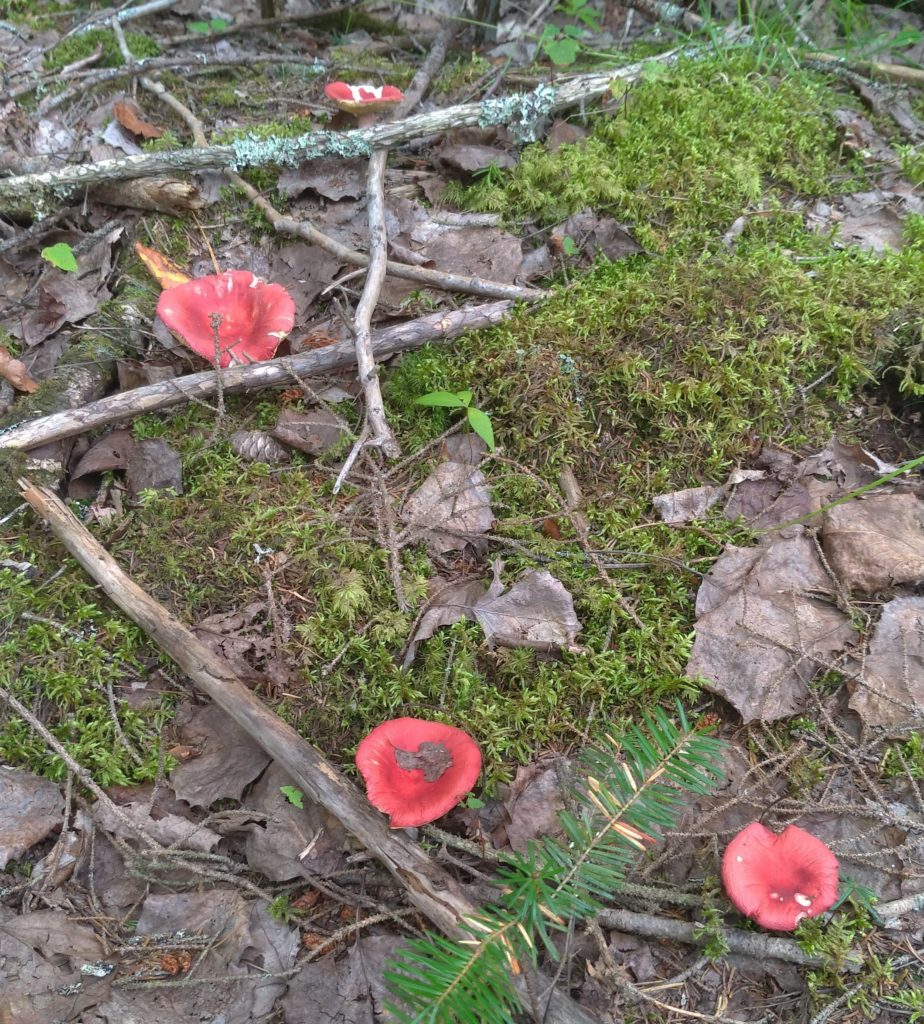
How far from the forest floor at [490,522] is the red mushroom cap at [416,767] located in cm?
14

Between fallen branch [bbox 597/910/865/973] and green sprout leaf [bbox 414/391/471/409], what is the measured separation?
5.96ft

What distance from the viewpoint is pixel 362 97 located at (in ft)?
13.3

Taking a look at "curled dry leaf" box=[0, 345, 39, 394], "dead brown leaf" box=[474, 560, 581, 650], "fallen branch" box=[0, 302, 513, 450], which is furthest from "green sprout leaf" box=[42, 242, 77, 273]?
"dead brown leaf" box=[474, 560, 581, 650]

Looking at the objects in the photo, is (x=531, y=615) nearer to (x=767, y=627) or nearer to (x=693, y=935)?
(x=767, y=627)

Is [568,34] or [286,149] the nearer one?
[286,149]

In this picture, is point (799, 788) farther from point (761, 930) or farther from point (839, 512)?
point (839, 512)

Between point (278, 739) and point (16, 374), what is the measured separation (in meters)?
2.11

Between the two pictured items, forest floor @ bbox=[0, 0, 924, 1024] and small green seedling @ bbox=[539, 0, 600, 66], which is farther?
small green seedling @ bbox=[539, 0, 600, 66]

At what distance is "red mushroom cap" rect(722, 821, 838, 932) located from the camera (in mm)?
1959

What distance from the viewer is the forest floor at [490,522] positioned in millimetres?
2061

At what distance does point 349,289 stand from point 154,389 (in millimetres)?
A: 1007

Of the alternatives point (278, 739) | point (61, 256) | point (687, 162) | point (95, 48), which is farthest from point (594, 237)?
point (95, 48)

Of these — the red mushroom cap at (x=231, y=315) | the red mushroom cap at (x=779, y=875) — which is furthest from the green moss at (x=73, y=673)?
the red mushroom cap at (x=779, y=875)

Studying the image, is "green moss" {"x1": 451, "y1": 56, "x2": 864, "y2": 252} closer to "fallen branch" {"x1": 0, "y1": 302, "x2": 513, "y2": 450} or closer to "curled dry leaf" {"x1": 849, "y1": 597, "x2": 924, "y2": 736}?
"fallen branch" {"x1": 0, "y1": 302, "x2": 513, "y2": 450}
